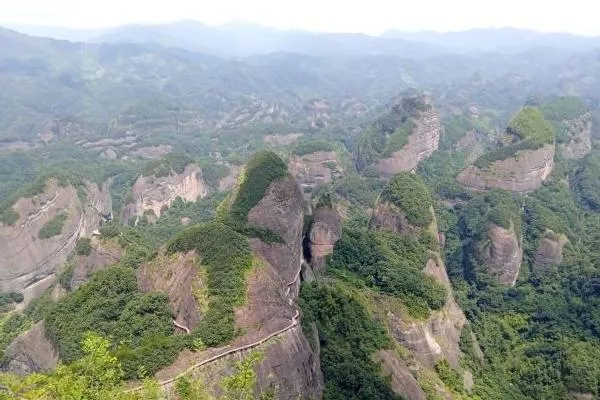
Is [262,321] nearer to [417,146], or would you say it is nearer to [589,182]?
[417,146]

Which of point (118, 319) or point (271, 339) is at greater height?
point (271, 339)

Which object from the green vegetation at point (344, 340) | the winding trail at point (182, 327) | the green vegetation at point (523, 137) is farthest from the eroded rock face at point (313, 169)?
the winding trail at point (182, 327)

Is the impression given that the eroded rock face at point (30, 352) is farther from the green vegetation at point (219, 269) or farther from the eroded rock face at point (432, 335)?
the eroded rock face at point (432, 335)

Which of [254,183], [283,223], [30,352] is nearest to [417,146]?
[254,183]

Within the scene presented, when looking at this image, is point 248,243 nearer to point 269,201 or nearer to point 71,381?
point 269,201

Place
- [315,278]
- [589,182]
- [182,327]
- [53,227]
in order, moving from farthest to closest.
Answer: [589,182]
[53,227]
[315,278]
[182,327]

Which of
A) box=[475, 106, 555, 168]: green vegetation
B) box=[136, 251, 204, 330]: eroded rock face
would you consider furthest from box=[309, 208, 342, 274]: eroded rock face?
box=[475, 106, 555, 168]: green vegetation

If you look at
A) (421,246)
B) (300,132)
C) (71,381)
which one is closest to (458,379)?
(421,246)

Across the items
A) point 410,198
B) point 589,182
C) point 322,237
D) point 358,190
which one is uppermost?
point 410,198
